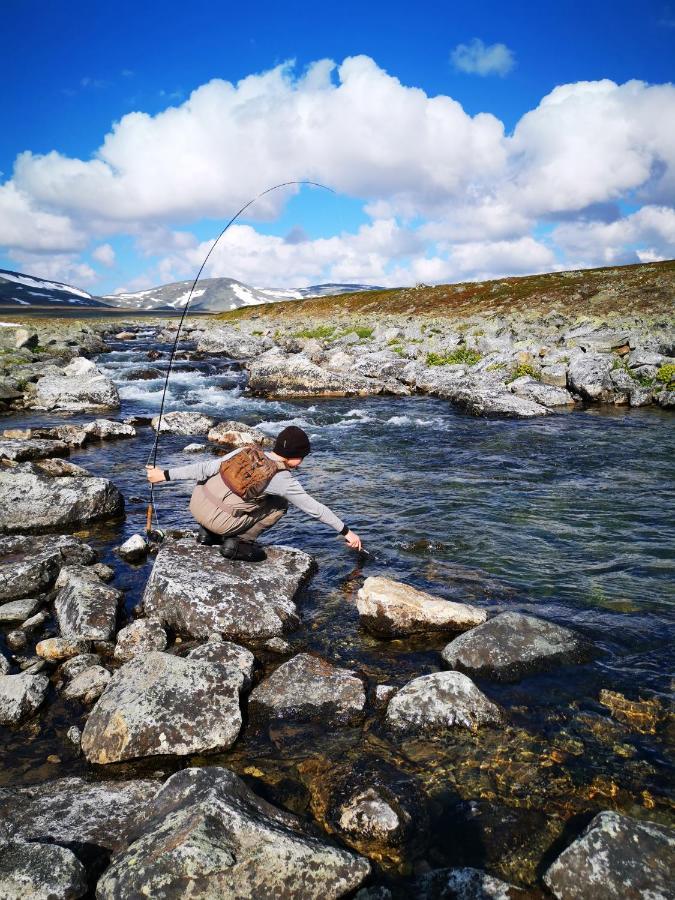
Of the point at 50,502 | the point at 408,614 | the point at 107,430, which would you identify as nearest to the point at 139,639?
the point at 408,614

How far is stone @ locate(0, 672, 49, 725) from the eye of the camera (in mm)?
4984

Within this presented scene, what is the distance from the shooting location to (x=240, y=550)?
7.31m

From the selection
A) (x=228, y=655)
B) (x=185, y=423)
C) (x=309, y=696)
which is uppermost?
(x=185, y=423)

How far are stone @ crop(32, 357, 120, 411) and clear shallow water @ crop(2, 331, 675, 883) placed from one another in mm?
2942

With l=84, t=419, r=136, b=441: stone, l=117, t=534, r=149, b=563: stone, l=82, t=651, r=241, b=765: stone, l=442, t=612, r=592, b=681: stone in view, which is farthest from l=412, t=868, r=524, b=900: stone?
l=84, t=419, r=136, b=441: stone

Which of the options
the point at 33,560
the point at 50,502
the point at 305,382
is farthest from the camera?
the point at 305,382

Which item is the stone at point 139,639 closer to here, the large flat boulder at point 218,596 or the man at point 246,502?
the large flat boulder at point 218,596

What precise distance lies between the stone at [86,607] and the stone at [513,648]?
3.79m

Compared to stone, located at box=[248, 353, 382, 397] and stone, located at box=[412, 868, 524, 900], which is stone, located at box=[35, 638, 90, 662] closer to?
stone, located at box=[412, 868, 524, 900]

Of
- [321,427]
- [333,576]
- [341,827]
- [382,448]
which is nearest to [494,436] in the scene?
[382,448]

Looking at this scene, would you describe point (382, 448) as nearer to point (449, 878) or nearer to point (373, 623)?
point (373, 623)

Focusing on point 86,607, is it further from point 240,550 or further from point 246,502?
point 246,502

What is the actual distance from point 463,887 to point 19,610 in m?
5.73

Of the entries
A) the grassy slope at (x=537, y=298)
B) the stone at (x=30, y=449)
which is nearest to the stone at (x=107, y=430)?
the stone at (x=30, y=449)
